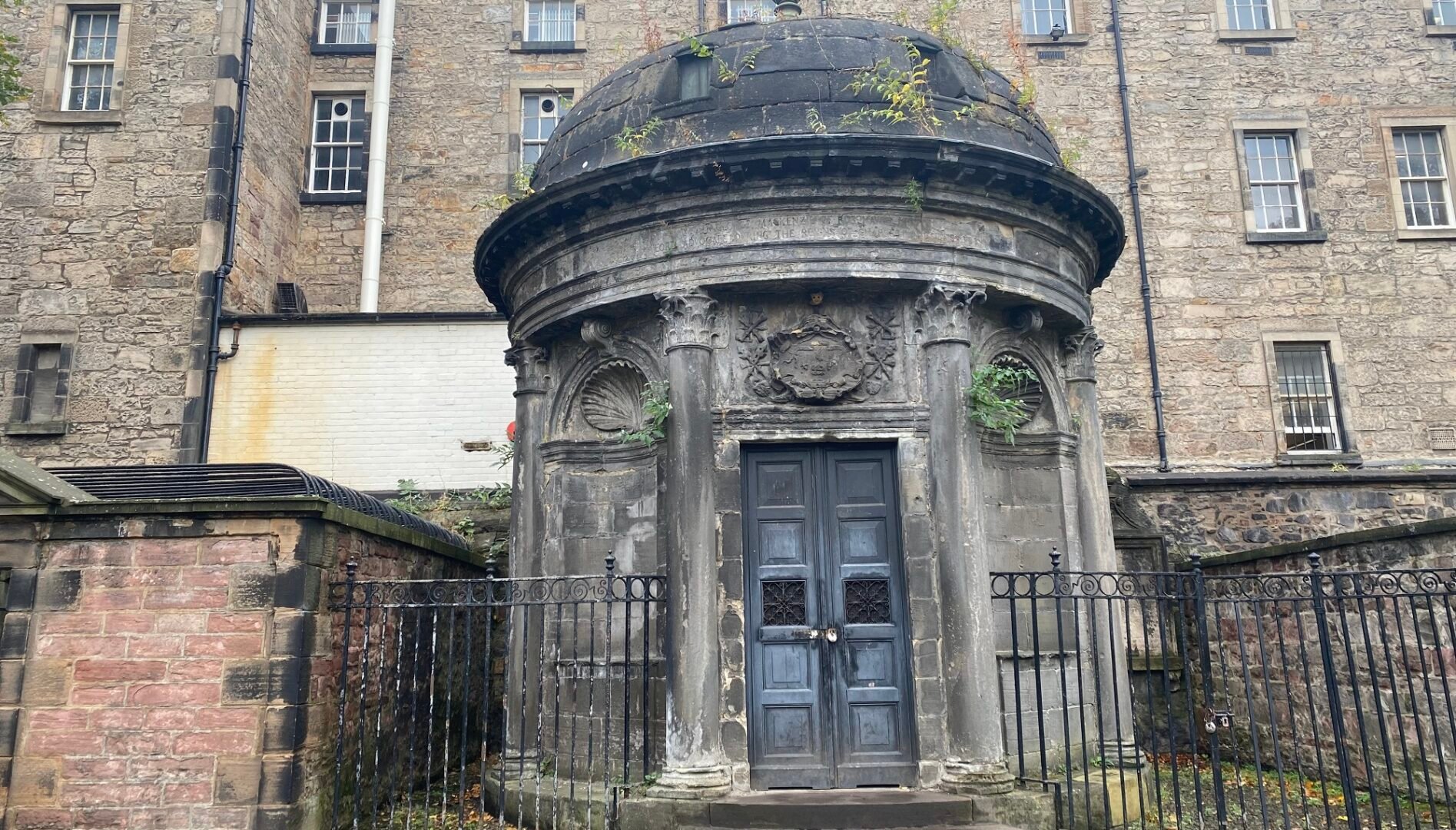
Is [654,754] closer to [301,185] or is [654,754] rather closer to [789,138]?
[789,138]

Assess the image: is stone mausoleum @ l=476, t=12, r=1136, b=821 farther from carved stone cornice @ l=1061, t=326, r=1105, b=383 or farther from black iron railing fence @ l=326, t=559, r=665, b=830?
black iron railing fence @ l=326, t=559, r=665, b=830

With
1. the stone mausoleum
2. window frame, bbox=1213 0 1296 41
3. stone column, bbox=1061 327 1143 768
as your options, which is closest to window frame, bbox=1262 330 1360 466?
window frame, bbox=1213 0 1296 41

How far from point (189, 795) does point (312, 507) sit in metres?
2.19

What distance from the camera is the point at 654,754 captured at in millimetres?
8430

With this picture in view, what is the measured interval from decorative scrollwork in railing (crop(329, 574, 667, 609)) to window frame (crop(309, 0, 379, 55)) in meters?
14.3

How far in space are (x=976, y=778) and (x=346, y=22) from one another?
65.0 ft

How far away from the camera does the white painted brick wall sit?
15.8 meters

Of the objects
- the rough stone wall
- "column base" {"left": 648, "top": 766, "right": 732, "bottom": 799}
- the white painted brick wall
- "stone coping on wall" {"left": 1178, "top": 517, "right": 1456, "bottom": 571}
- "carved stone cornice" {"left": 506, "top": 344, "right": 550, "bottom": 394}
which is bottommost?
"column base" {"left": 648, "top": 766, "right": 732, "bottom": 799}

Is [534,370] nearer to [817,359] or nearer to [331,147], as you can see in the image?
[817,359]

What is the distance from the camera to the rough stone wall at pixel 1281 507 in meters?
15.5

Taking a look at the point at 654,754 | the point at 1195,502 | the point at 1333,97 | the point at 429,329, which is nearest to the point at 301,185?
→ the point at 429,329

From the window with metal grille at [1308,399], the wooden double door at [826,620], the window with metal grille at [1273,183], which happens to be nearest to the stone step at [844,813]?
the wooden double door at [826,620]

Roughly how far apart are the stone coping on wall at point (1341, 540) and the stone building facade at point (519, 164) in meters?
5.95

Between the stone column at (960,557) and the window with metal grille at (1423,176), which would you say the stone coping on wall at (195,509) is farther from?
the window with metal grille at (1423,176)
